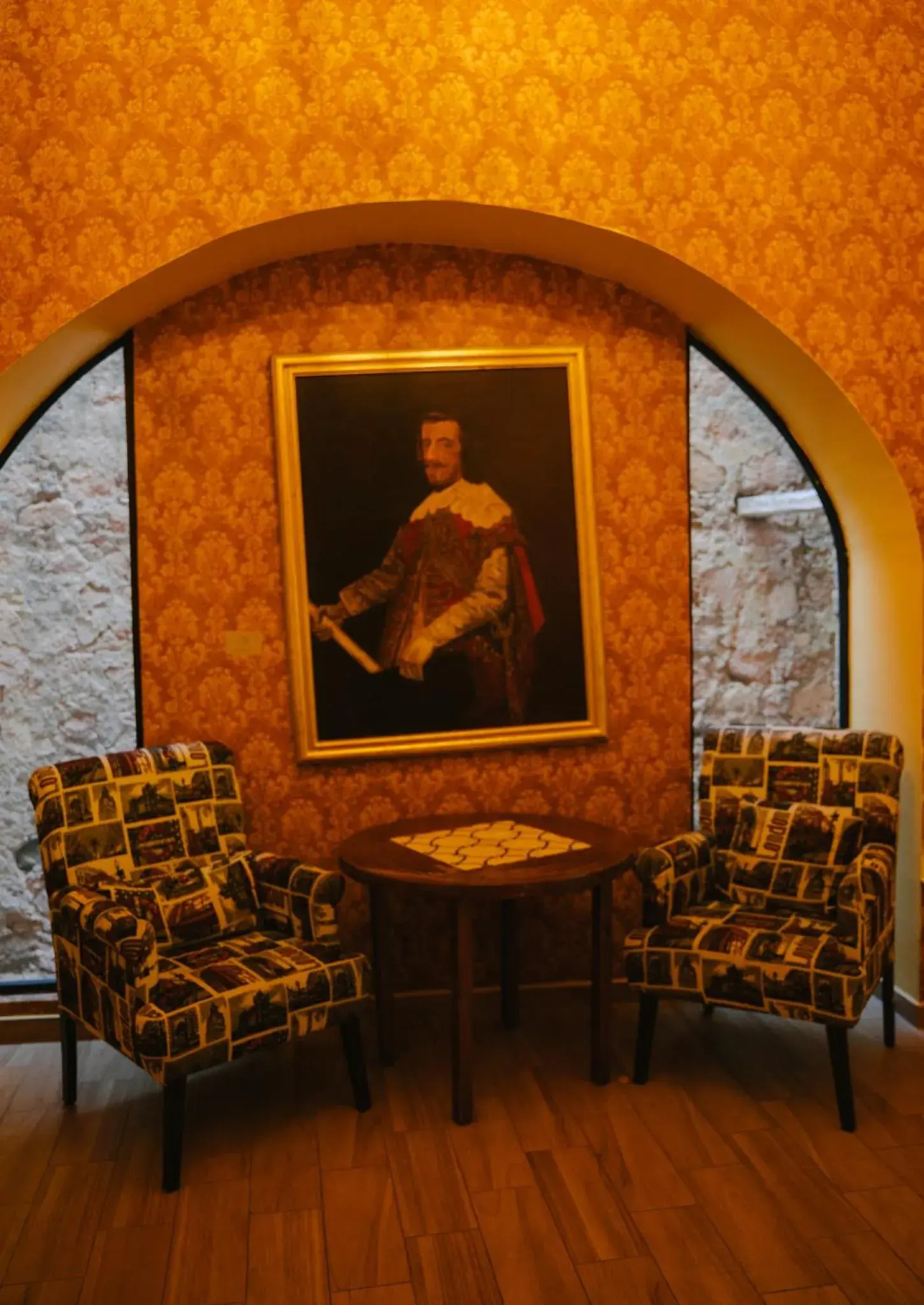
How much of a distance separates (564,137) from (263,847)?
2.54 m

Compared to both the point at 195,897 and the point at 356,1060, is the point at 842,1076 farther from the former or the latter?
the point at 195,897

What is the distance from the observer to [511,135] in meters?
3.53

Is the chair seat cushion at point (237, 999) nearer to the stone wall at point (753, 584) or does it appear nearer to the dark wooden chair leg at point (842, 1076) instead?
the dark wooden chair leg at point (842, 1076)

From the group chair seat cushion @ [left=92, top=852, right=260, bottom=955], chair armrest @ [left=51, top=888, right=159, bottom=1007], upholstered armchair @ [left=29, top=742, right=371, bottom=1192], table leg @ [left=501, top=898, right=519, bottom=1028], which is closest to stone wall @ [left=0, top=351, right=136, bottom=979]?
upholstered armchair @ [left=29, top=742, right=371, bottom=1192]

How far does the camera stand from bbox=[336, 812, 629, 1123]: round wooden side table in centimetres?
318

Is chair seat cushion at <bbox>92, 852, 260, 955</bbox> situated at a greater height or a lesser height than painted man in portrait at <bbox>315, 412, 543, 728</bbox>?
lesser

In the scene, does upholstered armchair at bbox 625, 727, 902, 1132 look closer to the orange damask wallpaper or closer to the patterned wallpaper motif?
the orange damask wallpaper

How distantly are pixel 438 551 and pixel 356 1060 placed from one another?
1.71 meters

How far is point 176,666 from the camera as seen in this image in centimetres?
387

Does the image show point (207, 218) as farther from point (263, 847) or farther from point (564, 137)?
point (263, 847)

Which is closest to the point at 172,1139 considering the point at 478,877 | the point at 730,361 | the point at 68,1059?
the point at 68,1059

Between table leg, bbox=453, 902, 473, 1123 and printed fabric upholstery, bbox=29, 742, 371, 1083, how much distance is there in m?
0.27

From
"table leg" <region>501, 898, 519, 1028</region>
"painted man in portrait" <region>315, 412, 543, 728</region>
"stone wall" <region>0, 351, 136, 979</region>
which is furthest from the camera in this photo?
"stone wall" <region>0, 351, 136, 979</region>

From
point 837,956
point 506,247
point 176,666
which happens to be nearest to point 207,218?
point 506,247
